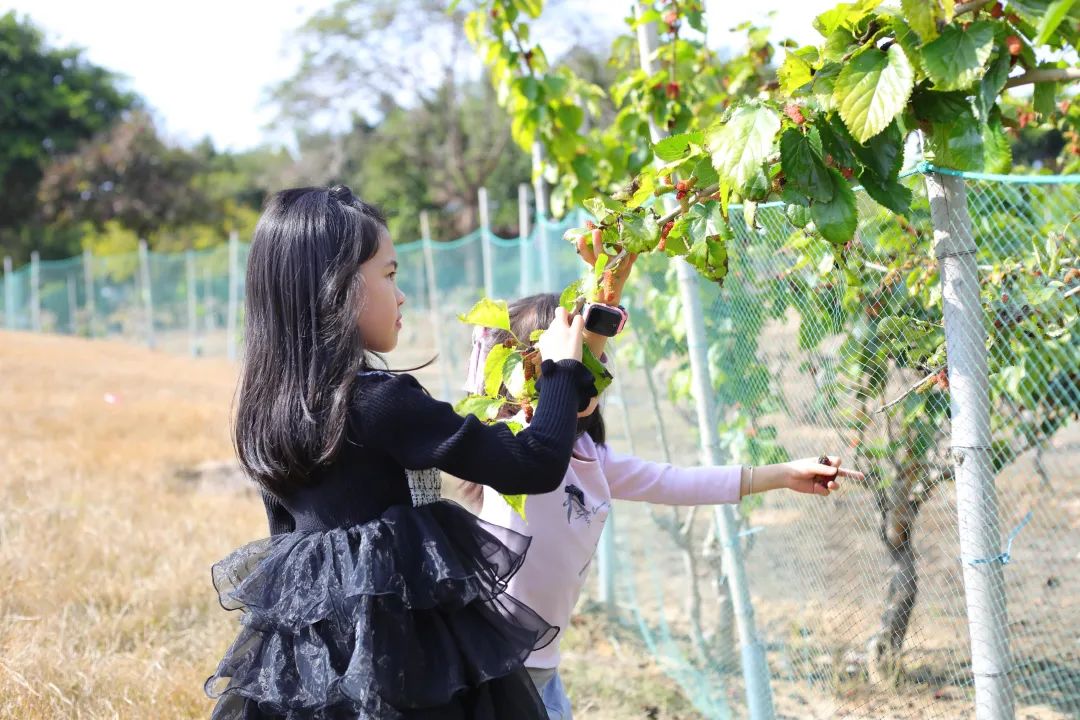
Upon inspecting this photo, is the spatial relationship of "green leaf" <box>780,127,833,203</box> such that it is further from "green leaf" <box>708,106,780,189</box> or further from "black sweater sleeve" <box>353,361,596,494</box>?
"black sweater sleeve" <box>353,361,596,494</box>

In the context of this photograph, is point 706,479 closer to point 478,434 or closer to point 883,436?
point 883,436

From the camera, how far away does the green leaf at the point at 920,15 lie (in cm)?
148

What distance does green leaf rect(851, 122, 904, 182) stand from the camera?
1.67 metres

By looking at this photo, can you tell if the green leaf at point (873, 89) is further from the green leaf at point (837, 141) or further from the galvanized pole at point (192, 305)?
the galvanized pole at point (192, 305)

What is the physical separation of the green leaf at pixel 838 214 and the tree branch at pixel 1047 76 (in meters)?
0.29

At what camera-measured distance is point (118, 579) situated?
13.1 ft

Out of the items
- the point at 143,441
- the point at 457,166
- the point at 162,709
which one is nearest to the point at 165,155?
the point at 457,166

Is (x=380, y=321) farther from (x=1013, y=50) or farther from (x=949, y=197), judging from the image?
(x=1013, y=50)

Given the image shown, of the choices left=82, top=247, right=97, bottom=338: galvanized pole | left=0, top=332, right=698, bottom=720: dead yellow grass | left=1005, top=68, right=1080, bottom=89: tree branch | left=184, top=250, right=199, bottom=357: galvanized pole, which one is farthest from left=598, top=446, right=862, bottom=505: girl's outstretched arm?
left=82, top=247, right=97, bottom=338: galvanized pole

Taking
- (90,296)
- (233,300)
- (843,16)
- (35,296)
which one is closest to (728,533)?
(843,16)

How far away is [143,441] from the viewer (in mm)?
7301

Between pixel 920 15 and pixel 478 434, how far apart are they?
0.89 metres

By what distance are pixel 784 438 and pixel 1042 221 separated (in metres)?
0.88

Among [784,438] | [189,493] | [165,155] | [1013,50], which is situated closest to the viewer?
[1013,50]
